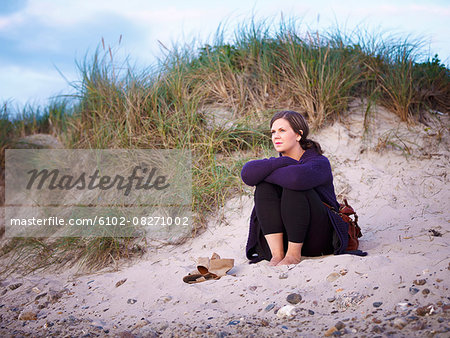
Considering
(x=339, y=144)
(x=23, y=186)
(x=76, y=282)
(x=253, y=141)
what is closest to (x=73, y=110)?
(x=23, y=186)

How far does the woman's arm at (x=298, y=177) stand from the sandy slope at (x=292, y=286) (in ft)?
1.66

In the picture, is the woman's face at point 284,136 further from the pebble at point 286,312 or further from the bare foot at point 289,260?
the pebble at point 286,312

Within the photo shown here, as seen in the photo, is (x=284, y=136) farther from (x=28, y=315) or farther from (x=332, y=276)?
(x=28, y=315)

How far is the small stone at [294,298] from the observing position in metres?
2.30

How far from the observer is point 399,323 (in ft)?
6.13

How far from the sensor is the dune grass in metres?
4.86

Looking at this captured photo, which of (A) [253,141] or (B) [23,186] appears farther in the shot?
(B) [23,186]

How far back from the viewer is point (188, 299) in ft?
8.68

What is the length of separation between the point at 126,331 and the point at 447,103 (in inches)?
191

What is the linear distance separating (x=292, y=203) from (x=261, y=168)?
30 cm

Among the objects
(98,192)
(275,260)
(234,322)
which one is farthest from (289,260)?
(98,192)

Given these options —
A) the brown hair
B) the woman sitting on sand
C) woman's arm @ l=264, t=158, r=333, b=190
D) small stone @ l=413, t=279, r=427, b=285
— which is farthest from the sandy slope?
the brown hair

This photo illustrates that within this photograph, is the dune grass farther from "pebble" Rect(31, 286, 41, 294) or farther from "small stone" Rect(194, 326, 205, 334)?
"small stone" Rect(194, 326, 205, 334)

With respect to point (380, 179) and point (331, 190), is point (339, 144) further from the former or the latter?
point (331, 190)
